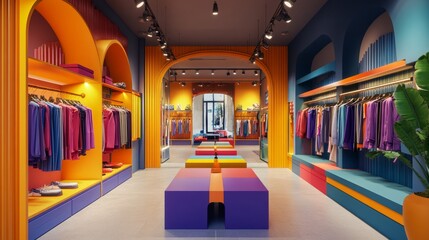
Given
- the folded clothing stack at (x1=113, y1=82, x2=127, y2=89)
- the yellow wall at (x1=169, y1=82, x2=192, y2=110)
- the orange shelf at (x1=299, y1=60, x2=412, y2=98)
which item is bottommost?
the orange shelf at (x1=299, y1=60, x2=412, y2=98)

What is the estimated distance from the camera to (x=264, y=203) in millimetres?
3697

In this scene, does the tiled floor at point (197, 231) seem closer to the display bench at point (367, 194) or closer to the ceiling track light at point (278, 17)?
the display bench at point (367, 194)

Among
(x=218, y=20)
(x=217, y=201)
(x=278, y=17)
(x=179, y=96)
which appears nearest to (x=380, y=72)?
(x=278, y=17)

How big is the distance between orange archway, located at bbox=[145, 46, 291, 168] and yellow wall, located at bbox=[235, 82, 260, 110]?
8451 mm

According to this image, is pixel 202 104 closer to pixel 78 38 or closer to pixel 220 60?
pixel 220 60

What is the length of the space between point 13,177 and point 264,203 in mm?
2686

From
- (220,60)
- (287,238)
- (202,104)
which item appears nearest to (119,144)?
(287,238)

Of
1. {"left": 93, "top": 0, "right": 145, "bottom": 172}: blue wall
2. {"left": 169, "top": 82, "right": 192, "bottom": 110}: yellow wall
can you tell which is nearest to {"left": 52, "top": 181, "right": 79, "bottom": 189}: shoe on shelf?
{"left": 93, "top": 0, "right": 145, "bottom": 172}: blue wall

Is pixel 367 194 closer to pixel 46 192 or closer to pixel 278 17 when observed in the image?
pixel 278 17

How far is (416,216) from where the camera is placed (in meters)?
2.55

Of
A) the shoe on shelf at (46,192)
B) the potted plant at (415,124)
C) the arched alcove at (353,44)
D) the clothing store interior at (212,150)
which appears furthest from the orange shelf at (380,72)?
the shoe on shelf at (46,192)

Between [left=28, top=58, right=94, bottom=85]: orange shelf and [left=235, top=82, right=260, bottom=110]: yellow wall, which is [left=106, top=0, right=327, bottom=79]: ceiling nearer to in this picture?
[left=28, top=58, right=94, bottom=85]: orange shelf

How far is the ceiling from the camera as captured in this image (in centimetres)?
629

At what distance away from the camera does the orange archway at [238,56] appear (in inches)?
355
